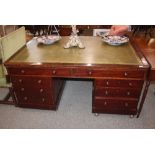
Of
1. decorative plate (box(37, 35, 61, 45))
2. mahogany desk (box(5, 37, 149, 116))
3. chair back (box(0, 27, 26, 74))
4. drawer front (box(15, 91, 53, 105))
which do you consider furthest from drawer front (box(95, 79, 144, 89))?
chair back (box(0, 27, 26, 74))

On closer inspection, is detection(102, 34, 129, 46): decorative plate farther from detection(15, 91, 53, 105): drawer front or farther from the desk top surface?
detection(15, 91, 53, 105): drawer front

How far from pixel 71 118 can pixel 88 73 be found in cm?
65

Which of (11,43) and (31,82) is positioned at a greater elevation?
(11,43)

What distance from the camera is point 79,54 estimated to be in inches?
71.4

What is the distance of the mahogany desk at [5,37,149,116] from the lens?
1622 millimetres

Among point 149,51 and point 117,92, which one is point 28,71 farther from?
point 149,51

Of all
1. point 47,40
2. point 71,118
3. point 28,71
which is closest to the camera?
point 28,71

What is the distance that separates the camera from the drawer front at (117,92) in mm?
1739

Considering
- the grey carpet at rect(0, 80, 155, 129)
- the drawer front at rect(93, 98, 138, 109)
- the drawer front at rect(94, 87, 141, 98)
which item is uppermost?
the drawer front at rect(94, 87, 141, 98)

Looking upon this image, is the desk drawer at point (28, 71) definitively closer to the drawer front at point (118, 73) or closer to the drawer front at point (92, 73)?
the drawer front at point (92, 73)

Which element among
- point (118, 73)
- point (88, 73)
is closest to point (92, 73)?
point (88, 73)
